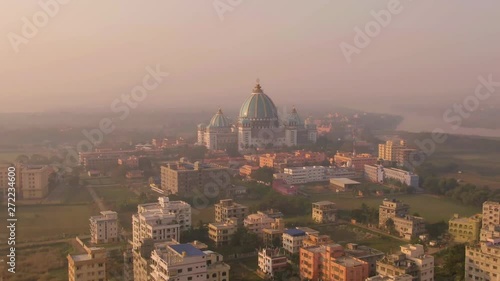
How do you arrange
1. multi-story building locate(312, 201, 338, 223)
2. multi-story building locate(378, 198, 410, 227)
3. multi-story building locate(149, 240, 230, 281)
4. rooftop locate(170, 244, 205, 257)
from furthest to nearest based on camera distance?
1. multi-story building locate(312, 201, 338, 223)
2. multi-story building locate(378, 198, 410, 227)
3. rooftop locate(170, 244, 205, 257)
4. multi-story building locate(149, 240, 230, 281)

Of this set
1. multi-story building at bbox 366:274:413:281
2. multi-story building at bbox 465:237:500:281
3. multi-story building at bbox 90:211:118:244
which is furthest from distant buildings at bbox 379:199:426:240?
multi-story building at bbox 90:211:118:244

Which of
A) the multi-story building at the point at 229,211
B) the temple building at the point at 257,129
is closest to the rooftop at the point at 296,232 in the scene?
the multi-story building at the point at 229,211

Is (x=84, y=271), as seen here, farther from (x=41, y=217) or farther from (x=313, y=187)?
(x=313, y=187)

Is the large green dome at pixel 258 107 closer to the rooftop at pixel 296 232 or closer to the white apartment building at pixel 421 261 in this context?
the rooftop at pixel 296 232

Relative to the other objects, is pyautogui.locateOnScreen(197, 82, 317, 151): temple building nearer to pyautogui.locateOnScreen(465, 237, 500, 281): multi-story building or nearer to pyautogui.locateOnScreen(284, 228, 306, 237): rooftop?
pyautogui.locateOnScreen(284, 228, 306, 237): rooftop

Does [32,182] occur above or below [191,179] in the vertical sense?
above

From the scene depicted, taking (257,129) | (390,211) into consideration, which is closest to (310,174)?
(390,211)

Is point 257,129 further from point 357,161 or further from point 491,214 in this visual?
point 491,214
